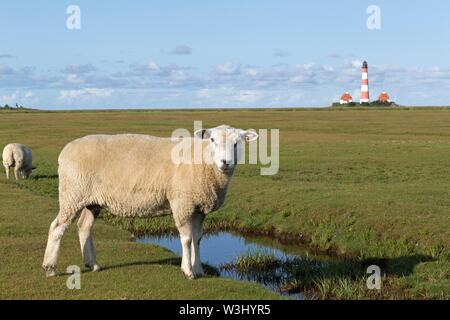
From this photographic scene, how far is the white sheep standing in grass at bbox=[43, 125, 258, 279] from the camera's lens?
36.1 ft

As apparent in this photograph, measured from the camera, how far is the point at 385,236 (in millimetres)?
16547

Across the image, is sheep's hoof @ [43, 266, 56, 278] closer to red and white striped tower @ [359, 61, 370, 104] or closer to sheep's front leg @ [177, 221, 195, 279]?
sheep's front leg @ [177, 221, 195, 279]

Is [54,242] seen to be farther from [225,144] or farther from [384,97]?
[384,97]

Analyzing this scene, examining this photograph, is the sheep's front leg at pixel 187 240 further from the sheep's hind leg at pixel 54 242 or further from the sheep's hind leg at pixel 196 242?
the sheep's hind leg at pixel 54 242

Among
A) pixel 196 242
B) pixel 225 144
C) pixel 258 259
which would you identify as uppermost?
pixel 225 144

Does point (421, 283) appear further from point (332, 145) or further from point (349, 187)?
point (332, 145)

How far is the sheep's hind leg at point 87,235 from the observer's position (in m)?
11.9

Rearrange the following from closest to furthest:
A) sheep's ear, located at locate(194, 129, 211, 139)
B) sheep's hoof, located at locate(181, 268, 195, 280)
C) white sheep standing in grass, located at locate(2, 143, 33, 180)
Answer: sheep's ear, located at locate(194, 129, 211, 139) → sheep's hoof, located at locate(181, 268, 195, 280) → white sheep standing in grass, located at locate(2, 143, 33, 180)

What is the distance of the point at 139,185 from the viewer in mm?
11273

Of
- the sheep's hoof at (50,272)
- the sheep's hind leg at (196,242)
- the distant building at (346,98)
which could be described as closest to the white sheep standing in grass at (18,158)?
the sheep's hoof at (50,272)

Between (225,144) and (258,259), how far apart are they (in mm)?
6137

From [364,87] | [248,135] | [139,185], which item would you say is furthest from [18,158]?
[364,87]

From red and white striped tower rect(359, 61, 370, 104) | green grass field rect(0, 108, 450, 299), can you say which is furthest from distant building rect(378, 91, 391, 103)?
green grass field rect(0, 108, 450, 299)

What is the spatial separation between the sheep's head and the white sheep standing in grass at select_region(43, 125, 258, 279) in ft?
0.68
